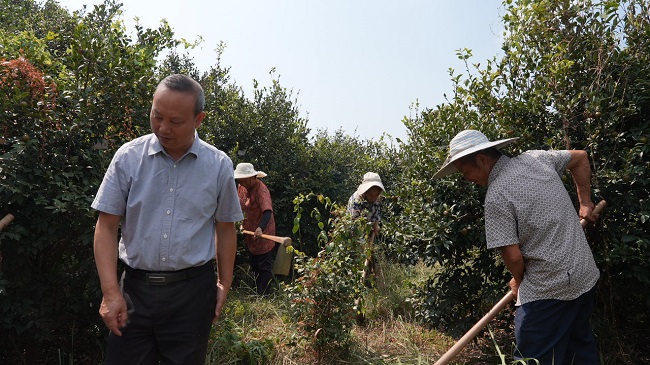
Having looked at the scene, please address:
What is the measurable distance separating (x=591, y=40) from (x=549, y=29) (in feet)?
1.03

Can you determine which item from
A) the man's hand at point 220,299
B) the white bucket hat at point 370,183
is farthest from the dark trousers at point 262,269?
the man's hand at point 220,299

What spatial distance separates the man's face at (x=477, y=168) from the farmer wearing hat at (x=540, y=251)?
0.04m

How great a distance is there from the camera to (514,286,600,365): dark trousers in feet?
9.30

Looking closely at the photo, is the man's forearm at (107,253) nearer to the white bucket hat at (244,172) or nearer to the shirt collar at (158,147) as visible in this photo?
the shirt collar at (158,147)

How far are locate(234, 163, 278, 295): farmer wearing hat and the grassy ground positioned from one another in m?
0.73

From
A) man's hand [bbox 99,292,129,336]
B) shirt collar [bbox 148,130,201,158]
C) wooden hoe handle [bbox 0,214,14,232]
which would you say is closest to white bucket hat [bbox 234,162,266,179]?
wooden hoe handle [bbox 0,214,14,232]

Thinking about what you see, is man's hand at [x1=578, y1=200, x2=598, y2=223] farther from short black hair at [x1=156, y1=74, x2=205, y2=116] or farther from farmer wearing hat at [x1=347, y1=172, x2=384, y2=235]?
farmer wearing hat at [x1=347, y1=172, x2=384, y2=235]

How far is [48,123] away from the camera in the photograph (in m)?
3.74

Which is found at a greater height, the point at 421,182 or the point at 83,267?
the point at 421,182

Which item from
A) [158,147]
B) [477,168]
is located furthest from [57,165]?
[477,168]

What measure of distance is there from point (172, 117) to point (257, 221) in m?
4.62

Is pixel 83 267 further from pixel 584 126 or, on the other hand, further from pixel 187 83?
pixel 584 126

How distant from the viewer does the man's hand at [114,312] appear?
2.32m

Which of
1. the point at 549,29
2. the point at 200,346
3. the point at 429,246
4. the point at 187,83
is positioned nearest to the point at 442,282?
the point at 429,246
